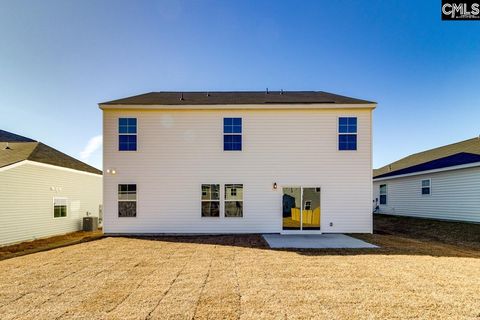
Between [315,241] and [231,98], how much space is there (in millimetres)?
7580

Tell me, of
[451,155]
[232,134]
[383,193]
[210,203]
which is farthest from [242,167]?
[383,193]

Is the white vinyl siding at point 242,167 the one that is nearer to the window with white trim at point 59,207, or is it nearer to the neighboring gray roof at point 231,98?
the neighboring gray roof at point 231,98

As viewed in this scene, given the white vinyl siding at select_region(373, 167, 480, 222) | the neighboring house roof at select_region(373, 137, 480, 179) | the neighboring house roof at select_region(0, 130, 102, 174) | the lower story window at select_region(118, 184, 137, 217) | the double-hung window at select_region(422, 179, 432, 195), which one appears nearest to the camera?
the lower story window at select_region(118, 184, 137, 217)

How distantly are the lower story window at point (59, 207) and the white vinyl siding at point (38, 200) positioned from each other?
15cm

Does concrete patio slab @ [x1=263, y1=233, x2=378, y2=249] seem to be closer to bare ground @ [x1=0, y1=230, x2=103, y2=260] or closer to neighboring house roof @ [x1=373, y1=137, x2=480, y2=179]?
bare ground @ [x1=0, y1=230, x2=103, y2=260]

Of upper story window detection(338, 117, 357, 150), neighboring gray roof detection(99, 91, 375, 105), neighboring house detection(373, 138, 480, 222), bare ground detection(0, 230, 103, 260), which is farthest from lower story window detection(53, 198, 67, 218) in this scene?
neighboring house detection(373, 138, 480, 222)

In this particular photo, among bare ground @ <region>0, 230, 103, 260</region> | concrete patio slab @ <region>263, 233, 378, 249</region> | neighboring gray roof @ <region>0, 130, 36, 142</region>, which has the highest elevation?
neighboring gray roof @ <region>0, 130, 36, 142</region>

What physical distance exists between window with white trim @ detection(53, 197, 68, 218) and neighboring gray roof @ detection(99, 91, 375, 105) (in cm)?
596

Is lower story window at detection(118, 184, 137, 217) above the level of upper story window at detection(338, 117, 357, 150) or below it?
below

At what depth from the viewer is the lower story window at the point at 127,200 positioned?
10812 millimetres

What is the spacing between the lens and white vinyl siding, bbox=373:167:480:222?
40.3 ft

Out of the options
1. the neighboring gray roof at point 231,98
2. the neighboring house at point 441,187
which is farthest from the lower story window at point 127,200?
the neighboring house at point 441,187

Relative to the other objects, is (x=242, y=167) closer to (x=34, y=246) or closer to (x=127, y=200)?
(x=127, y=200)

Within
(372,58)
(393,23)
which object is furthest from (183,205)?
(393,23)
